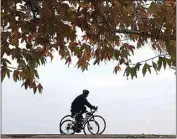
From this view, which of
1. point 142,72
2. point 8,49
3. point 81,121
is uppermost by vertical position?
point 8,49

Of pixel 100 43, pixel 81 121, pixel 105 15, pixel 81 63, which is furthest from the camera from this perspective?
pixel 81 121

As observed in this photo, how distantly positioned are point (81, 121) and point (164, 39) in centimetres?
872

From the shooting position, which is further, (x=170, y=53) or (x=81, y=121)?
(x=81, y=121)

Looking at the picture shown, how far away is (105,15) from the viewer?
5051 mm

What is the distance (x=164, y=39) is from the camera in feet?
15.3

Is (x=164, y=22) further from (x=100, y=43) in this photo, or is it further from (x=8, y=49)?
(x=8, y=49)

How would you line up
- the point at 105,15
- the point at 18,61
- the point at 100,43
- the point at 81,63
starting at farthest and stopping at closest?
the point at 81,63 < the point at 100,43 < the point at 105,15 < the point at 18,61

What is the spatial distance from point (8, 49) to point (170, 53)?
1.80m

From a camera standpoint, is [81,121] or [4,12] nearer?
[4,12]

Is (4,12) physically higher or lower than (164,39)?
higher

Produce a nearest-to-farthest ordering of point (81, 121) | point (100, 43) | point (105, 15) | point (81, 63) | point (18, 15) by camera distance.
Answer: point (18, 15), point (105, 15), point (100, 43), point (81, 63), point (81, 121)

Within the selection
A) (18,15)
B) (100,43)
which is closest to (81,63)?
(100,43)

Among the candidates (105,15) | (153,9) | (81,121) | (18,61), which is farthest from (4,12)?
(81,121)

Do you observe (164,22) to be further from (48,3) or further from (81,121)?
(81,121)
